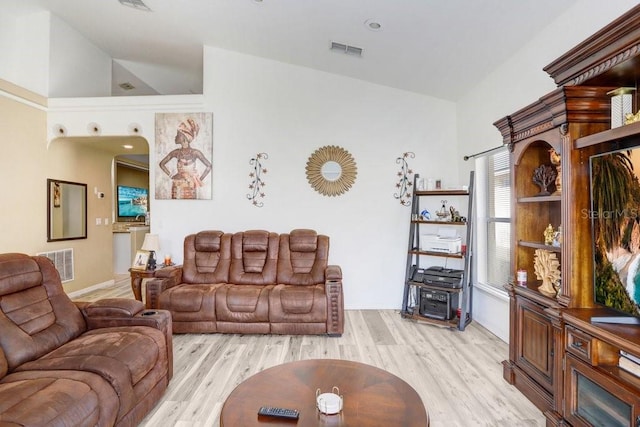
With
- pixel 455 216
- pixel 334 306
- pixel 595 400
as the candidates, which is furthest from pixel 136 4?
pixel 595 400

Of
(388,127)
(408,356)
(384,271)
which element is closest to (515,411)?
(408,356)

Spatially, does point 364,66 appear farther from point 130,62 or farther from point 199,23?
point 130,62

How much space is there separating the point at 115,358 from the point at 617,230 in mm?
2869

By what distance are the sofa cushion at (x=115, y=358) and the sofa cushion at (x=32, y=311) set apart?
10 centimetres

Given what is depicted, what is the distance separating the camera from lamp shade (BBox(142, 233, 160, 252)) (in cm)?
430

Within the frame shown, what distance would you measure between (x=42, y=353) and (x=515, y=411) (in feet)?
10.2

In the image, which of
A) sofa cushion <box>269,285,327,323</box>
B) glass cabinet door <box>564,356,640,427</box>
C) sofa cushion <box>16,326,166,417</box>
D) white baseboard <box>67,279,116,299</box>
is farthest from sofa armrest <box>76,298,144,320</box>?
white baseboard <box>67,279,116,299</box>

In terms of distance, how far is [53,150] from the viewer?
4781 millimetres

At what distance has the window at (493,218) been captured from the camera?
3613 millimetres

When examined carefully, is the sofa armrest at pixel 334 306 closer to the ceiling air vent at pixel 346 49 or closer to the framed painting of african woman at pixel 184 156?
the framed painting of african woman at pixel 184 156

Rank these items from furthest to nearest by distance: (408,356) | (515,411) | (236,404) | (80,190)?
(80,190), (408,356), (515,411), (236,404)

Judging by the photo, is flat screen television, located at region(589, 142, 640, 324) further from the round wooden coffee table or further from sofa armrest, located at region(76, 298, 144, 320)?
sofa armrest, located at region(76, 298, 144, 320)

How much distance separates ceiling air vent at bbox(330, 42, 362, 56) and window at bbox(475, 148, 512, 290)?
1.95 meters

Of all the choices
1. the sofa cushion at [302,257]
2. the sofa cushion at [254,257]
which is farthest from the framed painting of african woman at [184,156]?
the sofa cushion at [302,257]
